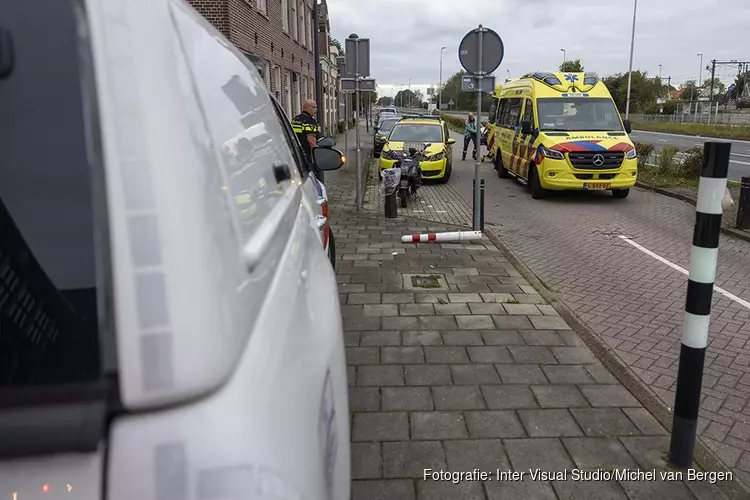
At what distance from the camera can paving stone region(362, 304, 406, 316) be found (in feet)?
17.3

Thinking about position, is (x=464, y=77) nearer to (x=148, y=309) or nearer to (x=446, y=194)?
(x=446, y=194)

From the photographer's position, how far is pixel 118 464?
825mm

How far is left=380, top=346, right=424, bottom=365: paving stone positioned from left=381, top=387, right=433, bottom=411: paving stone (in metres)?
0.41

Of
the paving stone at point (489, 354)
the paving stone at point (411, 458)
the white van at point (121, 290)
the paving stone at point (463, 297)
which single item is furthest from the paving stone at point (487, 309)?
the white van at point (121, 290)

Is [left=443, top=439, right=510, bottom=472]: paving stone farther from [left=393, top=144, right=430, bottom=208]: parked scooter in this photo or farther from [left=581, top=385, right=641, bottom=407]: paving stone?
[left=393, top=144, right=430, bottom=208]: parked scooter

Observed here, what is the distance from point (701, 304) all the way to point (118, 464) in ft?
9.05

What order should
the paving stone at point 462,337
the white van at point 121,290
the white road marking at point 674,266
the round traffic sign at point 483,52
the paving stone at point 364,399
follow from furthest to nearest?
the round traffic sign at point 483,52 < the white road marking at point 674,266 < the paving stone at point 462,337 < the paving stone at point 364,399 < the white van at point 121,290

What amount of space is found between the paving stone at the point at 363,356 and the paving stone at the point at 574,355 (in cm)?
131

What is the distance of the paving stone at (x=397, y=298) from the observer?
18.3 ft

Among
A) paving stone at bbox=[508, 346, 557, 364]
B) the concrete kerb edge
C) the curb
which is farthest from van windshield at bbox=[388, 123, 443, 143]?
paving stone at bbox=[508, 346, 557, 364]

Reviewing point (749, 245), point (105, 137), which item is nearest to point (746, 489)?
point (105, 137)

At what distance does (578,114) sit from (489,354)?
33.1ft

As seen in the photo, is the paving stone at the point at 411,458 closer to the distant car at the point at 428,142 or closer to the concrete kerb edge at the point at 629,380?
the concrete kerb edge at the point at 629,380

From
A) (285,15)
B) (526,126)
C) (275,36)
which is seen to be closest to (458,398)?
(526,126)
